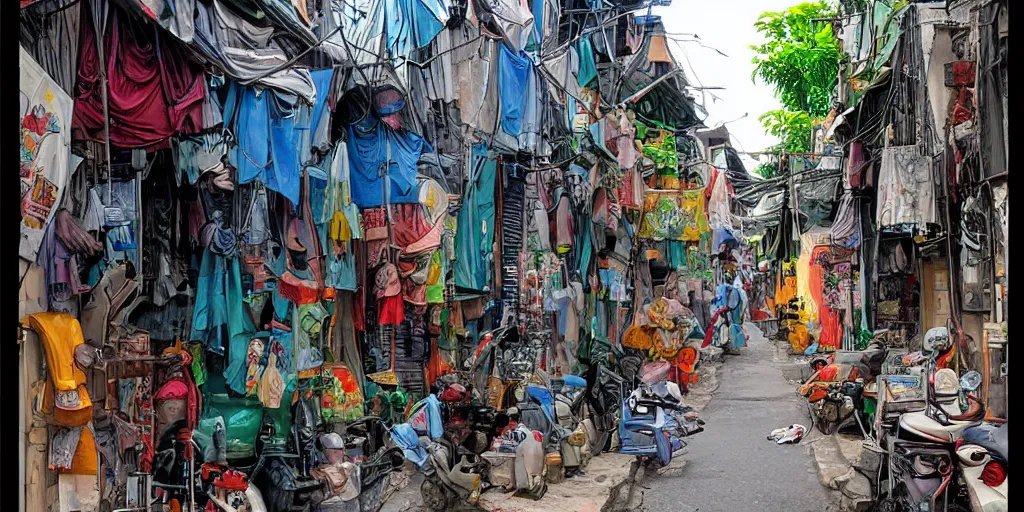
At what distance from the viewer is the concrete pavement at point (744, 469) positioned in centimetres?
1148

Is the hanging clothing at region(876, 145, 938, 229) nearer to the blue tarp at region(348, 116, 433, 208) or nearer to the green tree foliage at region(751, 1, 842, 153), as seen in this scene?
the blue tarp at region(348, 116, 433, 208)

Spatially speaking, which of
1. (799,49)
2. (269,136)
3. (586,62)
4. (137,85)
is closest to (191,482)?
(269,136)

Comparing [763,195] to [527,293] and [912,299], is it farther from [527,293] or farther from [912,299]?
[527,293]

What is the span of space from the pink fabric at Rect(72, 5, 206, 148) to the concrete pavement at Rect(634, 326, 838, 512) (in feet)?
Answer: 23.1

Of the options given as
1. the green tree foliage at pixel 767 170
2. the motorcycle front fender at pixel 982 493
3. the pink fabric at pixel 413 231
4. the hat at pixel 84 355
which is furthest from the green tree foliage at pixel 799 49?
the hat at pixel 84 355

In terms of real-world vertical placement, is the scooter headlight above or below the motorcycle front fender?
above

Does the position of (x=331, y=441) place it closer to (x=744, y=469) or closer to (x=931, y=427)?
(x=931, y=427)

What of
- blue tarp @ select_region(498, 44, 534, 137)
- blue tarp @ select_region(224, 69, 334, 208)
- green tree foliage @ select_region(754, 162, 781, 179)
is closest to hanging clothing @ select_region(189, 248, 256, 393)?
blue tarp @ select_region(224, 69, 334, 208)

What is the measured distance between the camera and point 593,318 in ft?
67.1

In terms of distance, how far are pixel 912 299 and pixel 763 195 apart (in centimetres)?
1086

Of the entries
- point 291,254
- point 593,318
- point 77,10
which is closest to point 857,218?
point 593,318

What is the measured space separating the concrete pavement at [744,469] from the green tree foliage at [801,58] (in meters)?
8.56

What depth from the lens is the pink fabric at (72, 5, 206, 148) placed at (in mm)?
6574

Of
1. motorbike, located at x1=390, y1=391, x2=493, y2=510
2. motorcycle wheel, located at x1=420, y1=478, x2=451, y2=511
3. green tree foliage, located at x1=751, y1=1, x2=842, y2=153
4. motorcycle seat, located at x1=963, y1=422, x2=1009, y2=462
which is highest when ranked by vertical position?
green tree foliage, located at x1=751, y1=1, x2=842, y2=153
